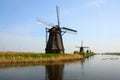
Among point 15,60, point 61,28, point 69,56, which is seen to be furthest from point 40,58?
point 61,28

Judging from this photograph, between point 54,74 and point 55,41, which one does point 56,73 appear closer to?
point 54,74

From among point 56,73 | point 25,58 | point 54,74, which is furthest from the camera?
point 25,58

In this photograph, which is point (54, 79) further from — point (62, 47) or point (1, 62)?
point (62, 47)

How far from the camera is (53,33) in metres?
42.0

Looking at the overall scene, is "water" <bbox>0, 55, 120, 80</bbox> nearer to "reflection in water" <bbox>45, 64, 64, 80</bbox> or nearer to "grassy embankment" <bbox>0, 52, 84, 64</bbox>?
"reflection in water" <bbox>45, 64, 64, 80</bbox>

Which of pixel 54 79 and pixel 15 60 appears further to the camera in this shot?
pixel 15 60

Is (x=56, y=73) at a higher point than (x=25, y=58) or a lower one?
lower

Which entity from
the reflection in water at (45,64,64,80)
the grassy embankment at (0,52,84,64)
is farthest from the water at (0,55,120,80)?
the grassy embankment at (0,52,84,64)

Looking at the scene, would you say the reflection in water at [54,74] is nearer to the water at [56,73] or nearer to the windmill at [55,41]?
the water at [56,73]

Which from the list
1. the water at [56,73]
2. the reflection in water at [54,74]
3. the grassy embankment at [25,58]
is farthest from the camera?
the grassy embankment at [25,58]

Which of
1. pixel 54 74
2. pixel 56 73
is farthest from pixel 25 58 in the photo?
pixel 54 74

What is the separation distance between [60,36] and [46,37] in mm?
2926

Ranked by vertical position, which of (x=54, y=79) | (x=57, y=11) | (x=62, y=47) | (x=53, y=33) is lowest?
(x=54, y=79)

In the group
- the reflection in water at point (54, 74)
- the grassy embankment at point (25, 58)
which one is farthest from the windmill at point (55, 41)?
the reflection in water at point (54, 74)
